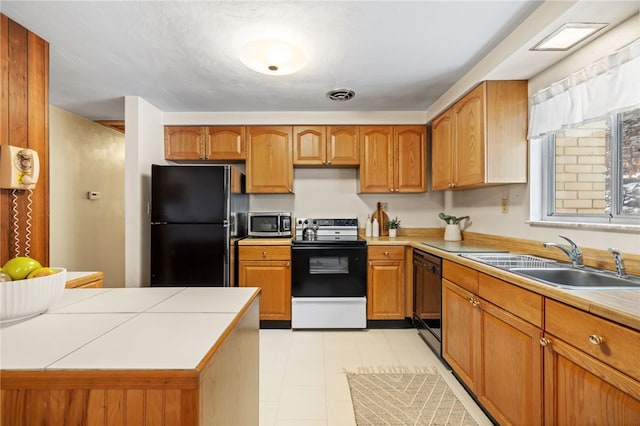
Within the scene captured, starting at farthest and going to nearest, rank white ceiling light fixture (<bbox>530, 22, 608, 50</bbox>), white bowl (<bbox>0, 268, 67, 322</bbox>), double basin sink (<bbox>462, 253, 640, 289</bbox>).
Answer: white ceiling light fixture (<bbox>530, 22, 608, 50</bbox>) < double basin sink (<bbox>462, 253, 640, 289</bbox>) < white bowl (<bbox>0, 268, 67, 322</bbox>)

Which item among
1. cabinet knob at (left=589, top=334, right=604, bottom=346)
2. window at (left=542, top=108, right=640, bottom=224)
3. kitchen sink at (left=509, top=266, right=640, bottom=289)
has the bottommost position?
cabinet knob at (left=589, top=334, right=604, bottom=346)

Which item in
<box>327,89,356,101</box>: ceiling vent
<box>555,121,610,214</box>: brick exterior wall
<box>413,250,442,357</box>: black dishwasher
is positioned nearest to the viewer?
<box>555,121,610,214</box>: brick exterior wall

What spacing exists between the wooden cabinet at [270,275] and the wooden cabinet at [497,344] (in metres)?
1.53

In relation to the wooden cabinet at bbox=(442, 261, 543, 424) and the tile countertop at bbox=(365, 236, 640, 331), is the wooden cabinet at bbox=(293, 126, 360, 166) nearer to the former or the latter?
the wooden cabinet at bbox=(442, 261, 543, 424)

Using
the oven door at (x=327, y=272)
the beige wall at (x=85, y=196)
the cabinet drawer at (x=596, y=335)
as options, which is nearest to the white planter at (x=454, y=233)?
the oven door at (x=327, y=272)

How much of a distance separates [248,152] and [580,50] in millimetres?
2781

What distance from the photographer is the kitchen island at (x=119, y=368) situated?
1.98 feet

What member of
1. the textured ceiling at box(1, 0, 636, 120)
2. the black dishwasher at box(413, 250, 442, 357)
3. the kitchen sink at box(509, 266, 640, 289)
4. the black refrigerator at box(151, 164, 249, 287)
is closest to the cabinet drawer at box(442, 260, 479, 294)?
the black dishwasher at box(413, 250, 442, 357)

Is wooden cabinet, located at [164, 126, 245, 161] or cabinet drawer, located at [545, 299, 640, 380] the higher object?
wooden cabinet, located at [164, 126, 245, 161]

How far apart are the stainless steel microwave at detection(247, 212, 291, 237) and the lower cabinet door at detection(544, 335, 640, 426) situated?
2.56 metres

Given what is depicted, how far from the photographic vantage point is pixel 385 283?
3018mm

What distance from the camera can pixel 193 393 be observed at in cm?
62

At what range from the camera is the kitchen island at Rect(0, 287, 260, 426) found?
23.7 inches

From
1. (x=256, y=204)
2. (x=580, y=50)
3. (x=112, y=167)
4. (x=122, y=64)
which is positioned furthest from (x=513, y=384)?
(x=112, y=167)
